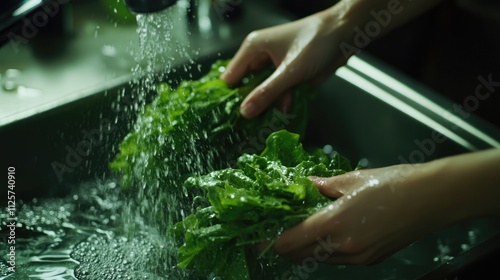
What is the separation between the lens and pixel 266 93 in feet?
5.03

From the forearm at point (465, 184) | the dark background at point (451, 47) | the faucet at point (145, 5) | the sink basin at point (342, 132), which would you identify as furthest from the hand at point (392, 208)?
the dark background at point (451, 47)

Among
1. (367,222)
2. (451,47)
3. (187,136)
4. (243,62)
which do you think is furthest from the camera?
(451,47)

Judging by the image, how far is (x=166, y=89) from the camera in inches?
62.1

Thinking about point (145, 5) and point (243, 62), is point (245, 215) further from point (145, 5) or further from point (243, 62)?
point (243, 62)

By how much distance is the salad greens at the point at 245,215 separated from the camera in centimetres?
117

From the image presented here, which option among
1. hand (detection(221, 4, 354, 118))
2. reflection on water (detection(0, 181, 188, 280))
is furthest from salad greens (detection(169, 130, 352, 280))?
hand (detection(221, 4, 354, 118))

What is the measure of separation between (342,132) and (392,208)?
2.61ft

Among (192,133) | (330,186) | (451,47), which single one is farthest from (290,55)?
(451,47)

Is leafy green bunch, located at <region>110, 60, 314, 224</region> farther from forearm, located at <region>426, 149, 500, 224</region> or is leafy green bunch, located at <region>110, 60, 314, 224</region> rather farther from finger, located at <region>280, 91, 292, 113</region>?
forearm, located at <region>426, 149, 500, 224</region>

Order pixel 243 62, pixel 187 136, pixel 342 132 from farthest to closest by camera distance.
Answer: pixel 342 132, pixel 243 62, pixel 187 136

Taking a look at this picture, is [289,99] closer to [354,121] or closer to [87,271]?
[354,121]

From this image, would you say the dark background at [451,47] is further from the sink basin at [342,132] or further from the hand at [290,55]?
the hand at [290,55]

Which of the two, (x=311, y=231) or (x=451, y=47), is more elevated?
(x=451, y=47)

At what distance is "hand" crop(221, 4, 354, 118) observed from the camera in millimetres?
1560
